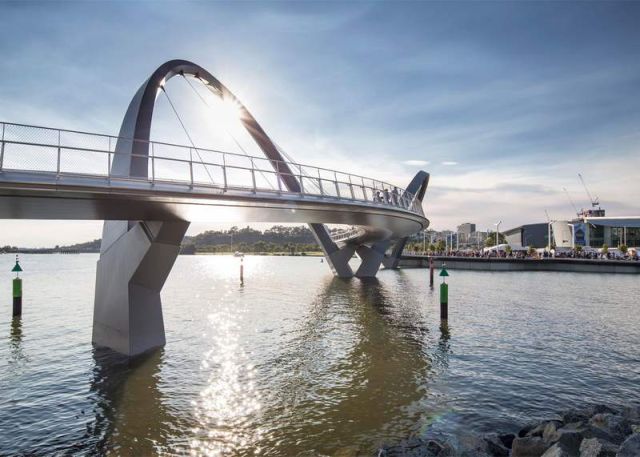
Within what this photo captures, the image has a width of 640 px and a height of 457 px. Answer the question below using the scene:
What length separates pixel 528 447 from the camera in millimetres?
8578

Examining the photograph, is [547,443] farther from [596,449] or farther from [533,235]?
[533,235]

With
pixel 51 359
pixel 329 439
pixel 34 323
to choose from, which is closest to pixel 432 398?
pixel 329 439

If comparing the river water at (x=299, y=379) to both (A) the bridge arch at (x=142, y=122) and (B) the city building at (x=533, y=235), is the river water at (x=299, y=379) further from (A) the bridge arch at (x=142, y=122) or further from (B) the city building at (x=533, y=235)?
(B) the city building at (x=533, y=235)

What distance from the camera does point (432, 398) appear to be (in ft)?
41.3

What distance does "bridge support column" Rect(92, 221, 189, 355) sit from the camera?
55.7ft

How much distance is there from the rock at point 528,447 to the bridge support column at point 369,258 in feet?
155

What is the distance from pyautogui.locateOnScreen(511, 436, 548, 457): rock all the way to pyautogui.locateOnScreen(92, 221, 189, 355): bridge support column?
1385 cm

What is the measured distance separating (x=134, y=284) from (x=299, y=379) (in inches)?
308

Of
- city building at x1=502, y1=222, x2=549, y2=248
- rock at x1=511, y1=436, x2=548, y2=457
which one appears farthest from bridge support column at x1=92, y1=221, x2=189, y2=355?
city building at x1=502, y1=222, x2=549, y2=248

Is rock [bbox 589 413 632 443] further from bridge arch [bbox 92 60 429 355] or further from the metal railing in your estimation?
the metal railing

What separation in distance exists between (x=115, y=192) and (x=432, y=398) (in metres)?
11.8

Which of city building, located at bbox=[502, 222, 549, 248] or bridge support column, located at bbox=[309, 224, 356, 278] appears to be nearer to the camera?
bridge support column, located at bbox=[309, 224, 356, 278]

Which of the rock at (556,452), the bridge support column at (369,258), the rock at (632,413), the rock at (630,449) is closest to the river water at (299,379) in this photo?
the rock at (632,413)

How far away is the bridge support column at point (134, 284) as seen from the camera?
1698cm
